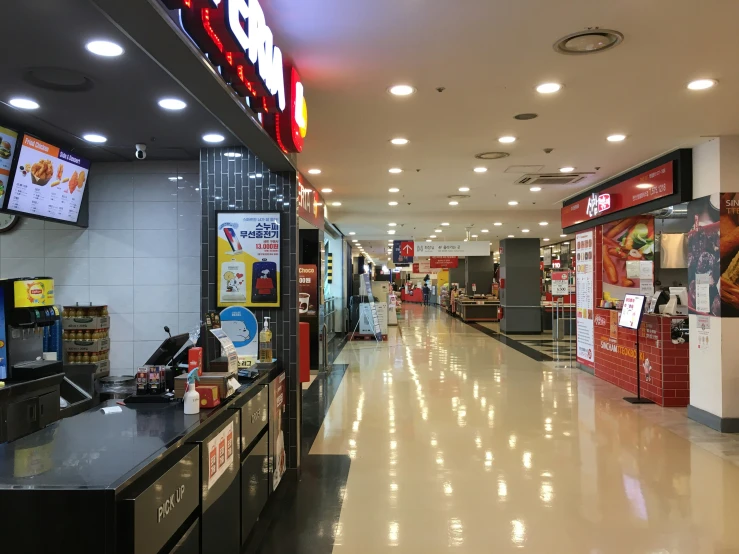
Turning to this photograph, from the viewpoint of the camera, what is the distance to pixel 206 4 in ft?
6.76

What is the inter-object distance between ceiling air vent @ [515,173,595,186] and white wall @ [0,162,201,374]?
15.8ft

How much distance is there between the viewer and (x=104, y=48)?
3.12 m

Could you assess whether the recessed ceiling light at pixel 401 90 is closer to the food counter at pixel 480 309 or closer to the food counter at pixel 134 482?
the food counter at pixel 134 482

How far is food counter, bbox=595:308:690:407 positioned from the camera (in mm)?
7020

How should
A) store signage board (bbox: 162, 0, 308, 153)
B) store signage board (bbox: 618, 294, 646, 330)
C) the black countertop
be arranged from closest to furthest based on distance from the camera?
1. the black countertop
2. store signage board (bbox: 162, 0, 308, 153)
3. store signage board (bbox: 618, 294, 646, 330)

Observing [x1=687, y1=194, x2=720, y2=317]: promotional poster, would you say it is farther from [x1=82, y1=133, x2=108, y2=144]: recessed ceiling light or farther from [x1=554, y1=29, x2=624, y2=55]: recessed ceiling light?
[x1=82, y1=133, x2=108, y2=144]: recessed ceiling light

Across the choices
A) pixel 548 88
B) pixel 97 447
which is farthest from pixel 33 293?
pixel 548 88

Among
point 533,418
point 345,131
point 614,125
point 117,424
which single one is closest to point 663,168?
point 614,125

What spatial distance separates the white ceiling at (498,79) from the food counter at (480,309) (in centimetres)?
1344

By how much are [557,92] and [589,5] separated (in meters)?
1.43

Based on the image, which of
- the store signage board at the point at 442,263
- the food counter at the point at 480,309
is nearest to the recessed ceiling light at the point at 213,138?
the store signage board at the point at 442,263

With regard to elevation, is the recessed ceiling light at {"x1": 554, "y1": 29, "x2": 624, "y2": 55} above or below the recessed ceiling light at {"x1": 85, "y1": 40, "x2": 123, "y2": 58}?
above

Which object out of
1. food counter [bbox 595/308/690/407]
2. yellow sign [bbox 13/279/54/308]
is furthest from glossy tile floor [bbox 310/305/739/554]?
yellow sign [bbox 13/279/54/308]

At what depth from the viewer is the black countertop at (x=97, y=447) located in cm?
177
